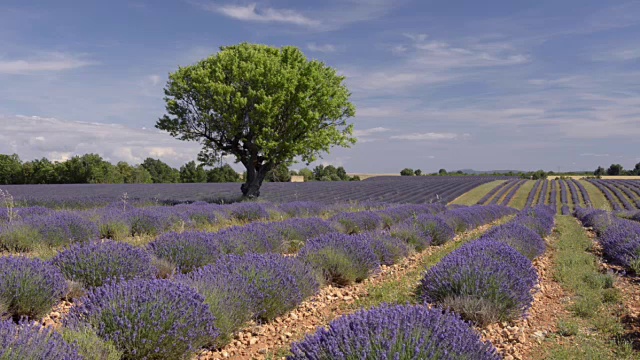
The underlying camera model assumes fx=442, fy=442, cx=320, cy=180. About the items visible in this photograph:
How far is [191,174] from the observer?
56531 mm

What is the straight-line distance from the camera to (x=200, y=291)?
3.70 metres

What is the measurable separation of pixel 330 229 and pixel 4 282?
5.92 m

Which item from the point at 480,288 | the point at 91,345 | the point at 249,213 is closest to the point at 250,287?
the point at 91,345

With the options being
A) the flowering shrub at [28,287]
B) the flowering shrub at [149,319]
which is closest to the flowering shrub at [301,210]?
the flowering shrub at [28,287]

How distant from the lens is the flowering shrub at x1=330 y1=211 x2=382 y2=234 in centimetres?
1029

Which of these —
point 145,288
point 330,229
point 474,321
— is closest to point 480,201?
point 330,229

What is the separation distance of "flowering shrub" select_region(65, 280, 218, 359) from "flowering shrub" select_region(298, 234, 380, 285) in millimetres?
2332

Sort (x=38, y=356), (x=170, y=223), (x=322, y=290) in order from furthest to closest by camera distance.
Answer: (x=170, y=223), (x=322, y=290), (x=38, y=356)

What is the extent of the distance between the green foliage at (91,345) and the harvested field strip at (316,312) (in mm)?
741

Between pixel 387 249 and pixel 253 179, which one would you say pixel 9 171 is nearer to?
pixel 253 179

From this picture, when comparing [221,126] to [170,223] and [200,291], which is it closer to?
[170,223]

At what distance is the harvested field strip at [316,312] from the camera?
3527 millimetres

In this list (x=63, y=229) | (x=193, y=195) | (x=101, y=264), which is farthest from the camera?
(x=193, y=195)

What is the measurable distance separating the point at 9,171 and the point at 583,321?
58391mm
